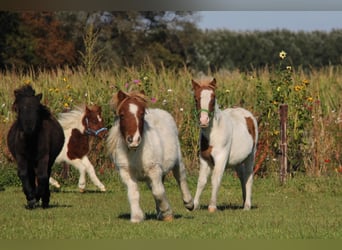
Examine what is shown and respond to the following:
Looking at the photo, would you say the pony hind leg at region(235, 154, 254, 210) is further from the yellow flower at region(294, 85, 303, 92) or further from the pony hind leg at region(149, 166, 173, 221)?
the yellow flower at region(294, 85, 303, 92)

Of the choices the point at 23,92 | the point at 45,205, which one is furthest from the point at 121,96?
the point at 45,205

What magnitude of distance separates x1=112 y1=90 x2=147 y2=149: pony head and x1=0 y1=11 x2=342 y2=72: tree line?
27313 mm

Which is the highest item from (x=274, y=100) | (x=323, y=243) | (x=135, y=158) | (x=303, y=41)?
(x=303, y=41)

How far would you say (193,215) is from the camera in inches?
481

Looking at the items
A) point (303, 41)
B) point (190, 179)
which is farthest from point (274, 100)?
point (303, 41)

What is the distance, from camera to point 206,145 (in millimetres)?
13195

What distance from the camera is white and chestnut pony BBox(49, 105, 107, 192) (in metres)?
17.5

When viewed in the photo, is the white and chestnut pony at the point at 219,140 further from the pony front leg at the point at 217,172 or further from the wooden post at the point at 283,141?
the wooden post at the point at 283,141

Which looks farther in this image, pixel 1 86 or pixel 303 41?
pixel 303 41

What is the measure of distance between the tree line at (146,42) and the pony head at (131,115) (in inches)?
1075

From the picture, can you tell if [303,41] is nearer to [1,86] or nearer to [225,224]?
[1,86]

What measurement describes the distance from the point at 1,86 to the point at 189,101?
5.06m

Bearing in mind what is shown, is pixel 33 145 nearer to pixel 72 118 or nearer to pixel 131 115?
pixel 131 115

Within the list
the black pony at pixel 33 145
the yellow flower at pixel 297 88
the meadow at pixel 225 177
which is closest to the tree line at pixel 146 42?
the meadow at pixel 225 177
